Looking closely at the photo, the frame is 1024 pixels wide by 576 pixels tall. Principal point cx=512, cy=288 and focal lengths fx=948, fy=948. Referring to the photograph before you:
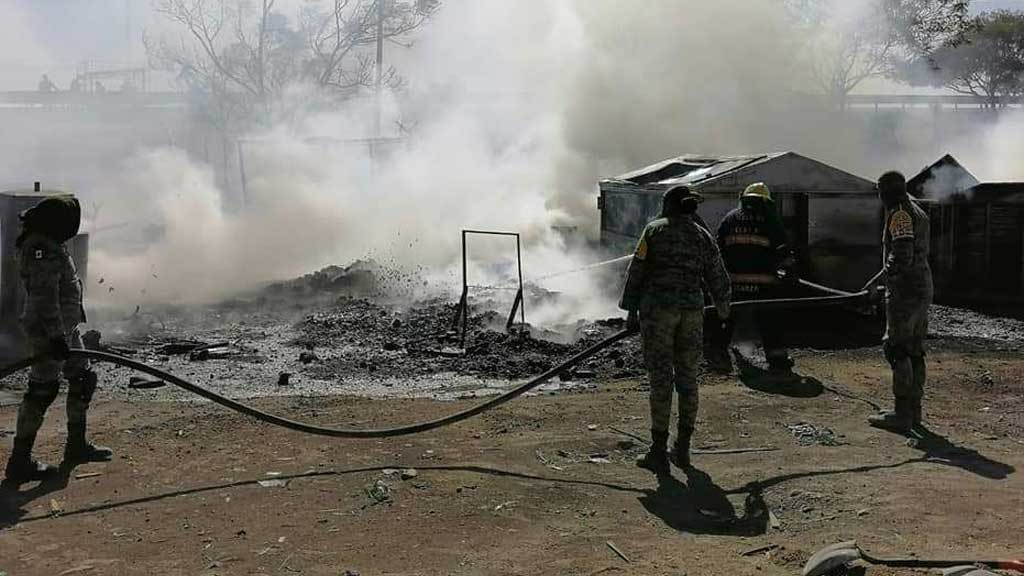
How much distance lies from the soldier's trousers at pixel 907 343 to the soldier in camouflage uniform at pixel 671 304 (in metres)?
1.51

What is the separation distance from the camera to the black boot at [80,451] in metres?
5.95

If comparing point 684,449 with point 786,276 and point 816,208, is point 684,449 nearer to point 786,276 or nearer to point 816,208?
point 786,276

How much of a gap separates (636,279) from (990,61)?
34.1 meters

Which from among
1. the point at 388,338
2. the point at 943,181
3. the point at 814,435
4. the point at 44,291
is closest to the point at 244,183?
the point at 388,338

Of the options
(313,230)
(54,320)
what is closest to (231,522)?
(54,320)

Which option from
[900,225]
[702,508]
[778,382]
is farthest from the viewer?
[778,382]

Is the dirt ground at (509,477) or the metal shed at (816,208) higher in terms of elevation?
the metal shed at (816,208)

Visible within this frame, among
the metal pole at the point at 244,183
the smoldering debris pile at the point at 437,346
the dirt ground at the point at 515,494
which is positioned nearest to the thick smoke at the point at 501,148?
the metal pole at the point at 244,183

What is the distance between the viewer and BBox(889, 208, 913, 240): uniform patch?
21.0 ft

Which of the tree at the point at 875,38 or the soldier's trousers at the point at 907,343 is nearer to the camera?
the soldier's trousers at the point at 907,343

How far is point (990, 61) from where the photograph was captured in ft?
113

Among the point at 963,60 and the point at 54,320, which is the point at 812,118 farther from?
the point at 54,320

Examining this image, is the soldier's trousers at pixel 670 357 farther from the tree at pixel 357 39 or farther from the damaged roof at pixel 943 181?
the tree at pixel 357 39

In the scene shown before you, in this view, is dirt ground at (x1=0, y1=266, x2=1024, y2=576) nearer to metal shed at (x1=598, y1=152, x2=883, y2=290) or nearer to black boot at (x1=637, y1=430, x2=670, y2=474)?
black boot at (x1=637, y1=430, x2=670, y2=474)
